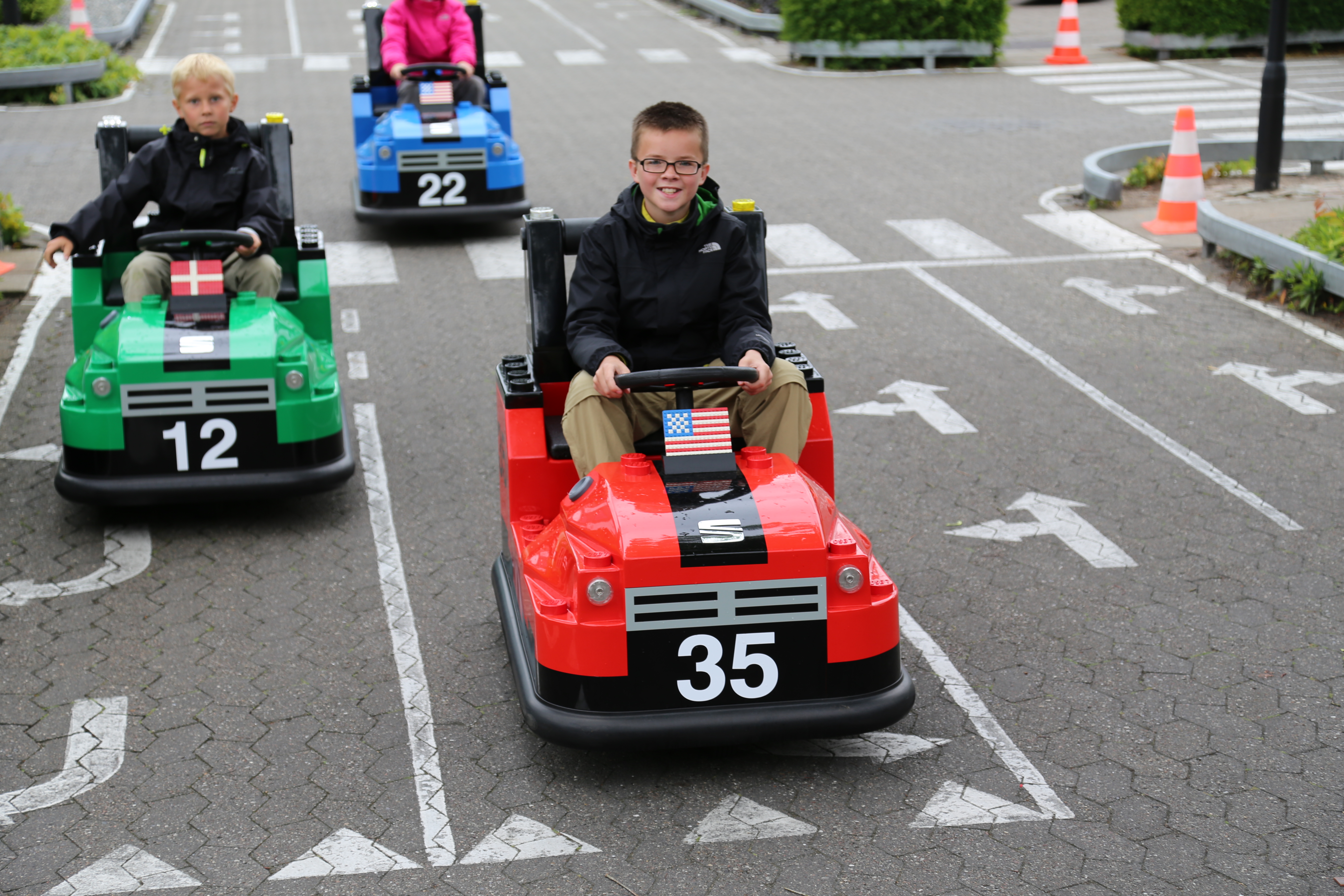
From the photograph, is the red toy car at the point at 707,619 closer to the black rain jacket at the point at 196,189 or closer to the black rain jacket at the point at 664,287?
the black rain jacket at the point at 664,287

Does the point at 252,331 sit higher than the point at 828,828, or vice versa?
the point at 252,331

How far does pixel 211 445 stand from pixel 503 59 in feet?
58.2

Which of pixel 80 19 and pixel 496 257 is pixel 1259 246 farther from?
pixel 80 19

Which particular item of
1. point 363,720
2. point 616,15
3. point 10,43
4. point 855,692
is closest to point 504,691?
point 363,720

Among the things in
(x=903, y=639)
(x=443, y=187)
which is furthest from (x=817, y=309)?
(x=903, y=639)

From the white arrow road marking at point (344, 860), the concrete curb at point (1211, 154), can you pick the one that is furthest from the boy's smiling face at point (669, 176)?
the concrete curb at point (1211, 154)

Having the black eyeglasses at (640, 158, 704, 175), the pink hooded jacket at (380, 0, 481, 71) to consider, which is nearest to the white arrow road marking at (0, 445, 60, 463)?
the black eyeglasses at (640, 158, 704, 175)

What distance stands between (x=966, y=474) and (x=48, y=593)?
13.5ft

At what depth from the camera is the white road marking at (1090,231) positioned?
11.7 m

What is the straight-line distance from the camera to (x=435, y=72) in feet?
40.4

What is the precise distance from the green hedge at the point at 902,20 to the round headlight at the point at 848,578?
17.6 metres

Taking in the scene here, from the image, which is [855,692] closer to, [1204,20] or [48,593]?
[48,593]

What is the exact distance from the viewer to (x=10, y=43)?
20.0 metres

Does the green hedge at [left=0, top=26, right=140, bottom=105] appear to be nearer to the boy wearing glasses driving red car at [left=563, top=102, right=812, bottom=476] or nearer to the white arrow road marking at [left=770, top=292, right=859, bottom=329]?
→ the white arrow road marking at [left=770, top=292, right=859, bottom=329]
